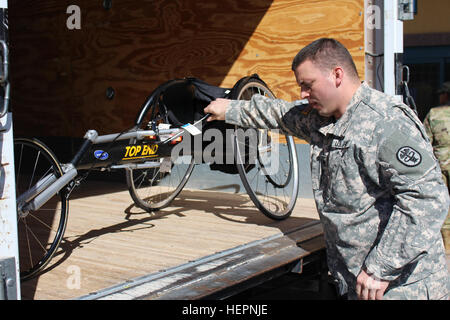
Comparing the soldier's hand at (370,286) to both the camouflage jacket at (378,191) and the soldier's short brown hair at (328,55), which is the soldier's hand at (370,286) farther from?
the soldier's short brown hair at (328,55)

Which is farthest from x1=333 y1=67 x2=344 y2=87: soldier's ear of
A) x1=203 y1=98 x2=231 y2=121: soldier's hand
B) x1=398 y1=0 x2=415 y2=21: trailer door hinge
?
x1=398 y1=0 x2=415 y2=21: trailer door hinge

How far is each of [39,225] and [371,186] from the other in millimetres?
2573

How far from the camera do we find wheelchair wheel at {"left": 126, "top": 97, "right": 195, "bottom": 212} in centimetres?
425

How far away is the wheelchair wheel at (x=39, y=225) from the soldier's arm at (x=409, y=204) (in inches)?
64.5

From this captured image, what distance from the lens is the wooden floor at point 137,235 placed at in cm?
300

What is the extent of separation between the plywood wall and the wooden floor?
130cm

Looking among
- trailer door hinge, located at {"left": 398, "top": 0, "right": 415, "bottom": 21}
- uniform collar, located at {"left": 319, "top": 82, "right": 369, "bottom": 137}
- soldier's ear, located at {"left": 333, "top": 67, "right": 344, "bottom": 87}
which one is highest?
trailer door hinge, located at {"left": 398, "top": 0, "right": 415, "bottom": 21}

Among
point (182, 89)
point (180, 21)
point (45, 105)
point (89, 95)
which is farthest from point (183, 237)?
point (45, 105)

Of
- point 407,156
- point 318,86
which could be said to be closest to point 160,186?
point 318,86

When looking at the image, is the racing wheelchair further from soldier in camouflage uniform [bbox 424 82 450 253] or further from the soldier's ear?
soldier in camouflage uniform [bbox 424 82 450 253]

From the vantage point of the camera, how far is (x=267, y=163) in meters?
4.82

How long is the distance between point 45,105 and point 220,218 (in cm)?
369

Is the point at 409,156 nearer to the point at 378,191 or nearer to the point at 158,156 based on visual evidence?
the point at 378,191

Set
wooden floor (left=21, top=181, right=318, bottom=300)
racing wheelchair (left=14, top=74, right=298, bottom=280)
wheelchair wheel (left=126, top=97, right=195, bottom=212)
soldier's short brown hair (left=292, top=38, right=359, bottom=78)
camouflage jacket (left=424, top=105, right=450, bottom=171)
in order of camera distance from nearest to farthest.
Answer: soldier's short brown hair (left=292, top=38, right=359, bottom=78) → wooden floor (left=21, top=181, right=318, bottom=300) → racing wheelchair (left=14, top=74, right=298, bottom=280) → wheelchair wheel (left=126, top=97, right=195, bottom=212) → camouflage jacket (left=424, top=105, right=450, bottom=171)
